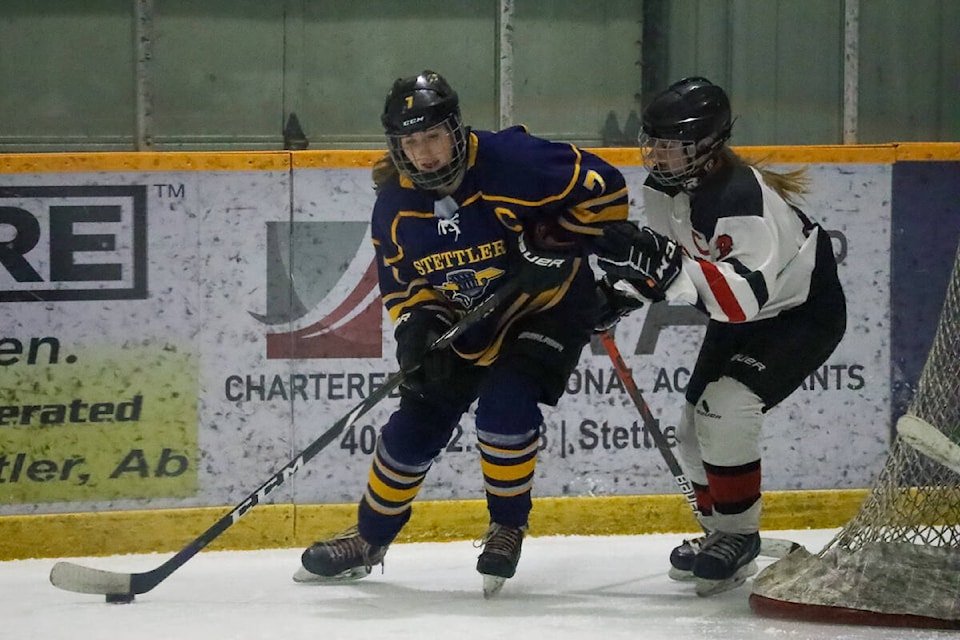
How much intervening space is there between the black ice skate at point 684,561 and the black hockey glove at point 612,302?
57 centimetres

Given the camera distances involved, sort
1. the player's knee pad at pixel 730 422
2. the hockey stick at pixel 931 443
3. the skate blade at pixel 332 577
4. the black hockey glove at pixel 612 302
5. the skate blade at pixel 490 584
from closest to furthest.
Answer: the hockey stick at pixel 931 443 → the player's knee pad at pixel 730 422 → the skate blade at pixel 490 584 → the black hockey glove at pixel 612 302 → the skate blade at pixel 332 577

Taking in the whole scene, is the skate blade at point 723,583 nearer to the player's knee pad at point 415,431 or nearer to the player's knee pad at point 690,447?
the player's knee pad at point 690,447

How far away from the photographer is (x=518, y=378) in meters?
2.87

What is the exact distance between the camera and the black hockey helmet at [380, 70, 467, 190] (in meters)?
2.74

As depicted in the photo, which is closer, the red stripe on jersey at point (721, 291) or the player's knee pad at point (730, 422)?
the red stripe on jersey at point (721, 291)

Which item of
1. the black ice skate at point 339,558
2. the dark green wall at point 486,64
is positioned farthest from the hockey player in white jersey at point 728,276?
the dark green wall at point 486,64

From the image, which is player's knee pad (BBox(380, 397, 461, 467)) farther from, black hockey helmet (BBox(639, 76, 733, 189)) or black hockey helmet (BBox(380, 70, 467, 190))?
black hockey helmet (BBox(639, 76, 733, 189))

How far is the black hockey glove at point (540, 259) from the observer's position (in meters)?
2.87

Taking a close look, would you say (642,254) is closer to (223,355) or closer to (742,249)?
(742,249)

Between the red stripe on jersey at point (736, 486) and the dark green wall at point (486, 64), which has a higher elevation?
the dark green wall at point (486, 64)

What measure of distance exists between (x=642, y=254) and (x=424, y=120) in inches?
20.8

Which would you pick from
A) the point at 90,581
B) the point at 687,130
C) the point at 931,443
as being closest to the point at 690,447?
the point at 931,443

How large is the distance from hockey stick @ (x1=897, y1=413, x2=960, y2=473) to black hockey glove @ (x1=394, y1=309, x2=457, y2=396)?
0.99 metres

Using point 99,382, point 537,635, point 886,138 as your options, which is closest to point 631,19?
point 886,138
